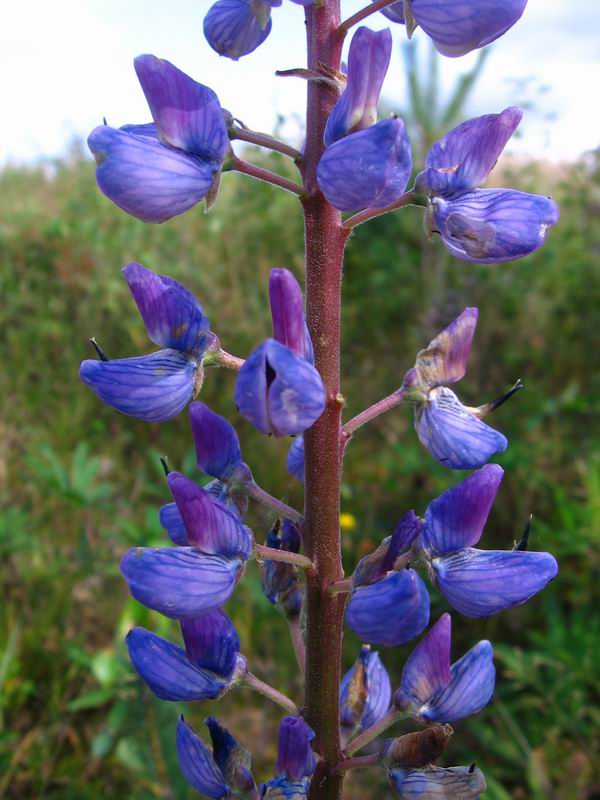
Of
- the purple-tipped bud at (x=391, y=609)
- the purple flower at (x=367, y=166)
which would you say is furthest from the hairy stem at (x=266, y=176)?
the purple-tipped bud at (x=391, y=609)

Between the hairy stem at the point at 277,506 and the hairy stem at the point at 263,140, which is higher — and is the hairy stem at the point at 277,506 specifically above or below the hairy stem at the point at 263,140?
below

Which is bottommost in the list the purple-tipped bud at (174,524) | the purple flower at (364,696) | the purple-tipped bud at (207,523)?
the purple flower at (364,696)

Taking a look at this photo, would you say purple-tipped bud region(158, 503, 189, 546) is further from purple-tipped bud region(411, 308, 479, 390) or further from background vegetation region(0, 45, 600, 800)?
purple-tipped bud region(411, 308, 479, 390)

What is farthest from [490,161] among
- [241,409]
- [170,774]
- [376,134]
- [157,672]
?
[170,774]

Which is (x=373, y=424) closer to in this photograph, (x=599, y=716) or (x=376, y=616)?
(x=599, y=716)

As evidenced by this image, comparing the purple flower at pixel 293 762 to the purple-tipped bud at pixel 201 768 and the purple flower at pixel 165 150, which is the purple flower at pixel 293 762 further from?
the purple flower at pixel 165 150

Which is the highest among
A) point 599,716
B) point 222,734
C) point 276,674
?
point 222,734
